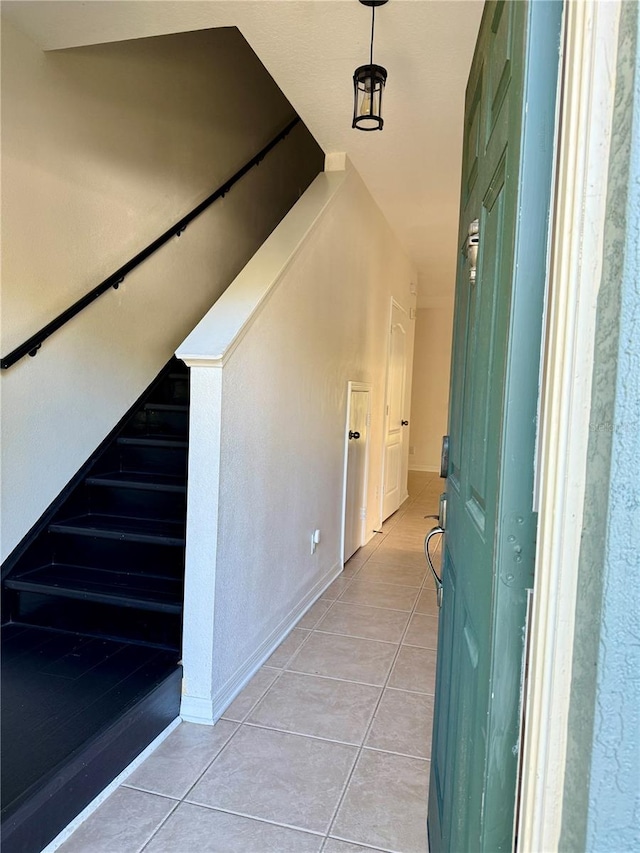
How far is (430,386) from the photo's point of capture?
862 cm

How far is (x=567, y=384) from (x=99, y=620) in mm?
2188

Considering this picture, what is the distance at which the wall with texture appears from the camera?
1.55ft

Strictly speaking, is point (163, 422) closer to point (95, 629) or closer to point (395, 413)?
point (95, 629)

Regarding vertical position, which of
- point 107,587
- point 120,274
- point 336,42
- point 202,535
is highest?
point 336,42

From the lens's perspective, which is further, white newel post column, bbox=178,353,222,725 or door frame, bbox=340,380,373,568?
door frame, bbox=340,380,373,568

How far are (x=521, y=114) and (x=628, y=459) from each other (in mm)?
462

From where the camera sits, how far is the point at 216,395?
1845mm

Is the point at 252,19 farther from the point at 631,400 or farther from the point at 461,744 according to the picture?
the point at 461,744

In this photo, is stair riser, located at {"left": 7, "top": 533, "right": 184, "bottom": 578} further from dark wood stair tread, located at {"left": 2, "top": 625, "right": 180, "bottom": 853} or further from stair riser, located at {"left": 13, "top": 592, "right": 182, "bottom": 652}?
dark wood stair tread, located at {"left": 2, "top": 625, "right": 180, "bottom": 853}

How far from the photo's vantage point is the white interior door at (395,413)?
4863 mm

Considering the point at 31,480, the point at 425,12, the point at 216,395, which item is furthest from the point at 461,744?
the point at 425,12

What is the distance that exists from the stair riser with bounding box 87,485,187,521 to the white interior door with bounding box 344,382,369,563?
1.37 meters

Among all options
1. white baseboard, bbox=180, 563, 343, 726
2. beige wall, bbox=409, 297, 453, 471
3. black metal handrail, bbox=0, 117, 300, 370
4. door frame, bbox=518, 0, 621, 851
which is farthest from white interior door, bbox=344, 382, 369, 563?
beige wall, bbox=409, 297, 453, 471

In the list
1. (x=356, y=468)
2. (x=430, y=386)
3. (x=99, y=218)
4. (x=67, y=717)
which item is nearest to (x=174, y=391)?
(x=99, y=218)
